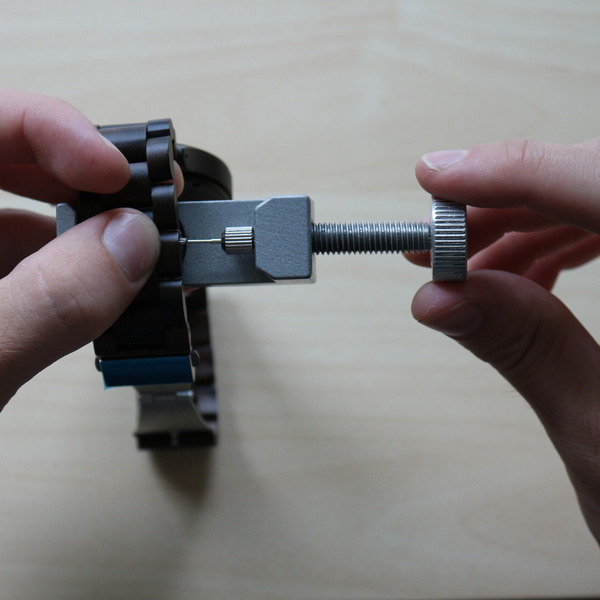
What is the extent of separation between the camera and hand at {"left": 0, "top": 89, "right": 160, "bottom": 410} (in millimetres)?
394

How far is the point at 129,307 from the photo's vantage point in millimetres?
446

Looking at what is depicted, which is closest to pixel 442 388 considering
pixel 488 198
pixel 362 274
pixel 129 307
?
pixel 362 274

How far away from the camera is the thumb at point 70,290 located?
0.39 meters

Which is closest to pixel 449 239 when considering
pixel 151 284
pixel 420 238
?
pixel 420 238

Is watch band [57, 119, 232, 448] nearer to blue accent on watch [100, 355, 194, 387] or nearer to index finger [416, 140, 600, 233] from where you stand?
blue accent on watch [100, 355, 194, 387]

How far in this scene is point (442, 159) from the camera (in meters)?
0.48

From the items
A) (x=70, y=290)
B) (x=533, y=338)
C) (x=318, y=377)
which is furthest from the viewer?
(x=318, y=377)

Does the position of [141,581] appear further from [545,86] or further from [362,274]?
[545,86]

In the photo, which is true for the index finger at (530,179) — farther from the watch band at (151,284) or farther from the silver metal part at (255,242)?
the watch band at (151,284)

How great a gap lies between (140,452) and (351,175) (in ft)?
1.65

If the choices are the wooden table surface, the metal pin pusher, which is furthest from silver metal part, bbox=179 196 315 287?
the wooden table surface

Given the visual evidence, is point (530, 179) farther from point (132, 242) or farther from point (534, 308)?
point (132, 242)

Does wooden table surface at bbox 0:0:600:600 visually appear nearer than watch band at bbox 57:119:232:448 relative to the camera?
No

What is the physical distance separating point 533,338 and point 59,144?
488 millimetres
